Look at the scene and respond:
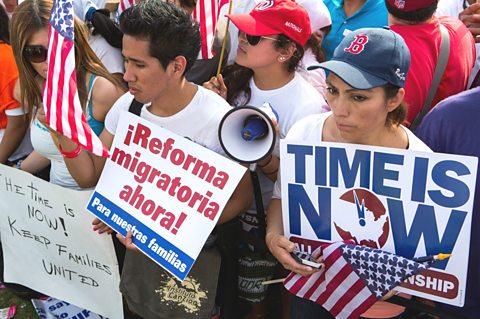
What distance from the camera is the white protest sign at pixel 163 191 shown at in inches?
86.4

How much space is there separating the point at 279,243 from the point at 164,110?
0.85 m

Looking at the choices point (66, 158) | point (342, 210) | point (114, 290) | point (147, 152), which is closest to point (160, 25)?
point (147, 152)

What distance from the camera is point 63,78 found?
2.30 metres

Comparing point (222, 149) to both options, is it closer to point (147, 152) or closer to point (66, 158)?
point (147, 152)

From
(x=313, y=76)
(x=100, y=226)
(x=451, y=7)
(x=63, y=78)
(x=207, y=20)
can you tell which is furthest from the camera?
(x=451, y=7)

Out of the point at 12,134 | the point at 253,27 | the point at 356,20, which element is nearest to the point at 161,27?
the point at 253,27

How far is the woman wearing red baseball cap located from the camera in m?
2.63

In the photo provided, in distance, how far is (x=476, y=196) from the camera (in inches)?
78.7

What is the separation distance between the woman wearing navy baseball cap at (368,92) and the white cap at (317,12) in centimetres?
114

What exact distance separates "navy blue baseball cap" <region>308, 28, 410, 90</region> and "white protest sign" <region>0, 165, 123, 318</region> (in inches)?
58.8

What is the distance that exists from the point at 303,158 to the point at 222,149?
0.47 metres

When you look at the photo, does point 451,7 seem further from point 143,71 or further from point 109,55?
point 109,55

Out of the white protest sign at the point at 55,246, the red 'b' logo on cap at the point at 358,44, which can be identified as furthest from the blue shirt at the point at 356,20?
the white protest sign at the point at 55,246

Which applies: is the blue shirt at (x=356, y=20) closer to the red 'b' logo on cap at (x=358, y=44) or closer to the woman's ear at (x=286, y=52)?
the woman's ear at (x=286, y=52)
